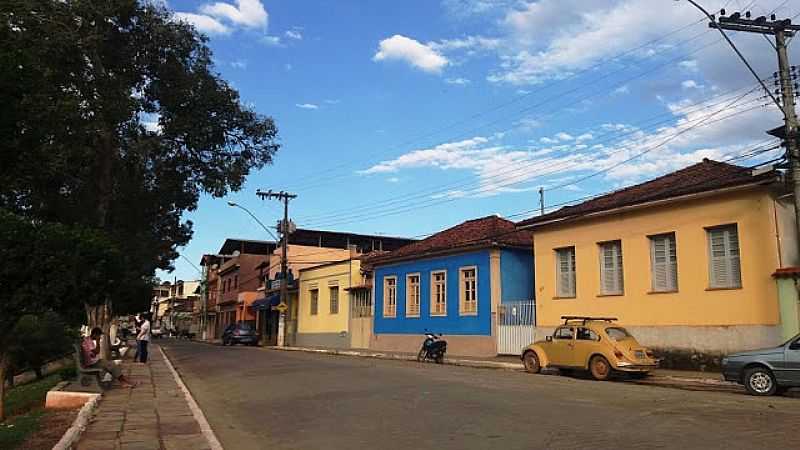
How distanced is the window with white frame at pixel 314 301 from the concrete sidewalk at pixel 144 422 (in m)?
27.3

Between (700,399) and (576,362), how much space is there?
→ 225 inches

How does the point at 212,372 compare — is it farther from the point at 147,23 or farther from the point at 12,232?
the point at 12,232

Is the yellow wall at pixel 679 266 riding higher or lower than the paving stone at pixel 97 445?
higher

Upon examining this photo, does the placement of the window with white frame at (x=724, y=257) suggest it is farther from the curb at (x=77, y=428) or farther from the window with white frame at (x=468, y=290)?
the curb at (x=77, y=428)

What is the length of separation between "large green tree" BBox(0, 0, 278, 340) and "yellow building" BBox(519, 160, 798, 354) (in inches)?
448

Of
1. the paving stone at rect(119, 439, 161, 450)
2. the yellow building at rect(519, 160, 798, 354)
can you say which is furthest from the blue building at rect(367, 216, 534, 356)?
the paving stone at rect(119, 439, 161, 450)

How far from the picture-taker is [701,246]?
68.2ft

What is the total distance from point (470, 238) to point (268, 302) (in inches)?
989

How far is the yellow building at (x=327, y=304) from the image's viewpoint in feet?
130

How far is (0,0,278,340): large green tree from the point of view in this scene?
49.9 ft

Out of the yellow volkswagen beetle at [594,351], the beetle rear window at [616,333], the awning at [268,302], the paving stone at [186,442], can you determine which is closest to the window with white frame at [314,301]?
the awning at [268,302]

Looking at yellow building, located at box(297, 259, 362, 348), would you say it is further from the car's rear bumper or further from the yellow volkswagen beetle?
the car's rear bumper

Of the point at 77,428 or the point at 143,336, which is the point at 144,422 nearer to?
the point at 77,428

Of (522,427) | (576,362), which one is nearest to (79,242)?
(522,427)
